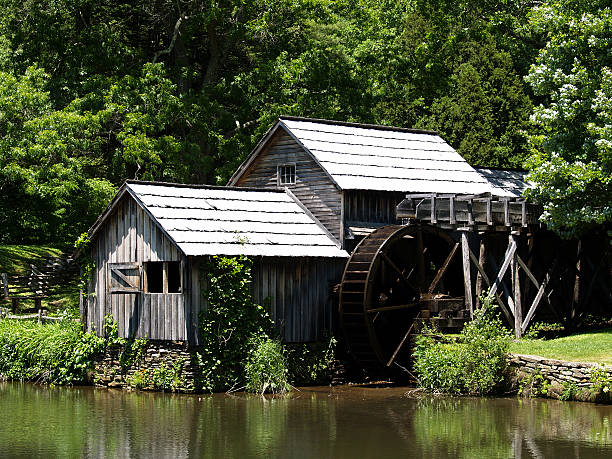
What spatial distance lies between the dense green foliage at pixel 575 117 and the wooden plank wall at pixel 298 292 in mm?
5834

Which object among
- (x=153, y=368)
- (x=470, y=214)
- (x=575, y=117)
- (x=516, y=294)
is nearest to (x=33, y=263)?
(x=153, y=368)

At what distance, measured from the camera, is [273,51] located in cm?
4088

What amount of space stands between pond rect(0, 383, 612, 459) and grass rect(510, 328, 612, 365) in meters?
1.65

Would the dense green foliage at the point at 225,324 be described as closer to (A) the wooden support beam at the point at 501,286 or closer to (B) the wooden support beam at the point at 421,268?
(B) the wooden support beam at the point at 421,268

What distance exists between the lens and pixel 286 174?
27.3 m

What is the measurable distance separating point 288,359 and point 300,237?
3034mm

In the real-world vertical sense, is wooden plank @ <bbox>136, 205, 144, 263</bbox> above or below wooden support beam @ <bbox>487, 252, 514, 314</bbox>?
above

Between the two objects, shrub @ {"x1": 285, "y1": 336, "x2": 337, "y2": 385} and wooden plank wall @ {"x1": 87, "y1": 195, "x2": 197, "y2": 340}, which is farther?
shrub @ {"x1": 285, "y1": 336, "x2": 337, "y2": 385}

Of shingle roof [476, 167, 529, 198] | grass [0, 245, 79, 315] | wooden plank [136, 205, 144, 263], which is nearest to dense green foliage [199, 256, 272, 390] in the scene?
wooden plank [136, 205, 144, 263]

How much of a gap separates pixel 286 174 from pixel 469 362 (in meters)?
8.26

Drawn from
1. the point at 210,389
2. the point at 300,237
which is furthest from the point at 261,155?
the point at 210,389

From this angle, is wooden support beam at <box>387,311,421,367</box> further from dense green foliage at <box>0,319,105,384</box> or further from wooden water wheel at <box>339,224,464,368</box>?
dense green foliage at <box>0,319,105,384</box>

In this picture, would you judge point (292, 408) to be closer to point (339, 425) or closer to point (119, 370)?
point (339, 425)

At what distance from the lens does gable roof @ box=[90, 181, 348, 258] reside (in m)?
22.7
